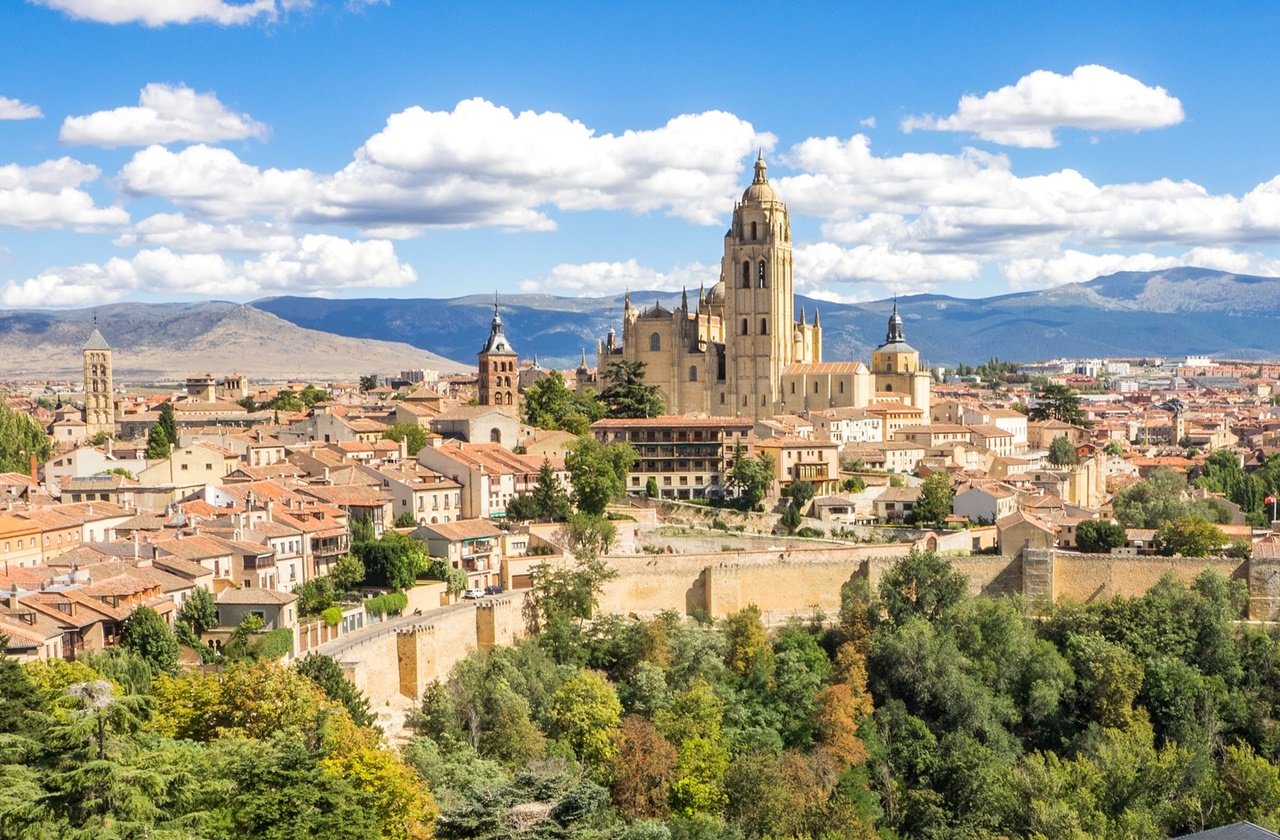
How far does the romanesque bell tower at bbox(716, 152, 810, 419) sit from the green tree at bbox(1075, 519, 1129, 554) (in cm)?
2564

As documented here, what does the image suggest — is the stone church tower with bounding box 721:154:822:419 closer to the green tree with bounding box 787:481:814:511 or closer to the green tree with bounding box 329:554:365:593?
the green tree with bounding box 787:481:814:511

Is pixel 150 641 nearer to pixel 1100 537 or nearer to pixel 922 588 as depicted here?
pixel 922 588

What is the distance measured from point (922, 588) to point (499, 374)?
2638cm

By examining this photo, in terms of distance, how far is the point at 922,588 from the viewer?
41406mm

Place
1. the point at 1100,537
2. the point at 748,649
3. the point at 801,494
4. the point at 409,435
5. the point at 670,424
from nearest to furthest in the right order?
the point at 748,649 < the point at 1100,537 < the point at 801,494 < the point at 670,424 < the point at 409,435

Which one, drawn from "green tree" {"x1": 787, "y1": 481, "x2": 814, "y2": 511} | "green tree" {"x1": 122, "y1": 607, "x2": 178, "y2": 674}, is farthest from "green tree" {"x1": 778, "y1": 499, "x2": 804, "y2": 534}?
"green tree" {"x1": 122, "y1": 607, "x2": 178, "y2": 674}

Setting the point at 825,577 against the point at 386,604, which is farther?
the point at 825,577

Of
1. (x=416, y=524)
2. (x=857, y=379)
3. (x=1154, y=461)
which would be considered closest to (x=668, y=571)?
(x=416, y=524)

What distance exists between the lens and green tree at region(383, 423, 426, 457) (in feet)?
181

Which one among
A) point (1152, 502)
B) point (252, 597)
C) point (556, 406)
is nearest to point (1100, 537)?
point (1152, 502)

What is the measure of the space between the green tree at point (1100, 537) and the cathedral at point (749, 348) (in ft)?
82.3

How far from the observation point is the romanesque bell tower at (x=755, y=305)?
7156cm

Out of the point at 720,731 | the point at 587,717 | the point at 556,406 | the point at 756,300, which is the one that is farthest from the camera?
the point at 756,300

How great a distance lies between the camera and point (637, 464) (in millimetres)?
54500
